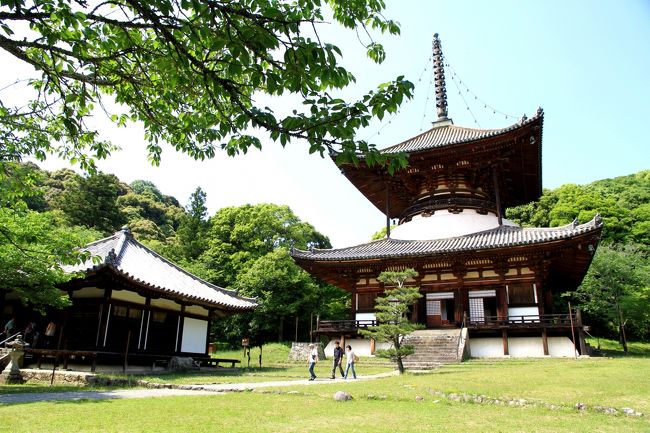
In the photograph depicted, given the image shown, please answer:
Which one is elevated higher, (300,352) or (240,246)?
(240,246)

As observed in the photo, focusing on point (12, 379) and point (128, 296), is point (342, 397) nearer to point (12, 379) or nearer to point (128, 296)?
point (12, 379)

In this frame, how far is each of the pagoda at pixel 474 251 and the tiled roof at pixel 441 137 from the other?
0.09m

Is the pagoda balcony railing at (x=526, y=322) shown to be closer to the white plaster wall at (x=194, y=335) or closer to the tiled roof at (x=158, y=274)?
the tiled roof at (x=158, y=274)

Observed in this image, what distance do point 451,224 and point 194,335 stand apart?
46.6ft

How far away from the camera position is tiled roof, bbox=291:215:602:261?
60.5ft

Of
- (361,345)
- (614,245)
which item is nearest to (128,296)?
(361,345)

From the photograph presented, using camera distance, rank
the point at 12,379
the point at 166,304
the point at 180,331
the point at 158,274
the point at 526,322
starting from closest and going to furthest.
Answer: the point at 12,379 < the point at 526,322 < the point at 166,304 < the point at 180,331 < the point at 158,274

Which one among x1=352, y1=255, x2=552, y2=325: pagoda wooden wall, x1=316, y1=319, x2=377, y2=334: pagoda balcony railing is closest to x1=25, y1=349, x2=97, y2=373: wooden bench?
x1=316, y1=319, x2=377, y2=334: pagoda balcony railing

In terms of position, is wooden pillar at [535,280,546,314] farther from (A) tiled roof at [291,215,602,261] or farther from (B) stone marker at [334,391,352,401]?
(B) stone marker at [334,391,352,401]

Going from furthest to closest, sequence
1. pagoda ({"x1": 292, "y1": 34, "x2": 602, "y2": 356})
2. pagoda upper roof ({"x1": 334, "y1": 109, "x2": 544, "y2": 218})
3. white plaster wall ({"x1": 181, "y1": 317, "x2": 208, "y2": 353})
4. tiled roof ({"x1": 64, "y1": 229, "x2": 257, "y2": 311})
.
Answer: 1. pagoda upper roof ({"x1": 334, "y1": 109, "x2": 544, "y2": 218})
2. white plaster wall ({"x1": 181, "y1": 317, "x2": 208, "y2": 353})
3. pagoda ({"x1": 292, "y1": 34, "x2": 602, "y2": 356})
4. tiled roof ({"x1": 64, "y1": 229, "x2": 257, "y2": 311})

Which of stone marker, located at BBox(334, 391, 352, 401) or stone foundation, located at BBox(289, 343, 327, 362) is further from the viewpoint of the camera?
stone foundation, located at BBox(289, 343, 327, 362)

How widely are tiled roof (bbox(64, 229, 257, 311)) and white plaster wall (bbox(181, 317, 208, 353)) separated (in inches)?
56.5

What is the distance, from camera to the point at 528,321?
19.1 meters

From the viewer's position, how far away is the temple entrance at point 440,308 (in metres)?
22.0
